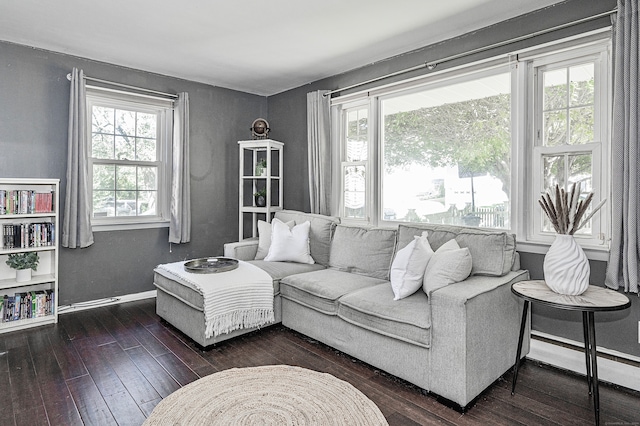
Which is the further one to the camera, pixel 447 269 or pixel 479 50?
pixel 479 50

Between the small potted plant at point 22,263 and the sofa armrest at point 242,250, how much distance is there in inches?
65.6

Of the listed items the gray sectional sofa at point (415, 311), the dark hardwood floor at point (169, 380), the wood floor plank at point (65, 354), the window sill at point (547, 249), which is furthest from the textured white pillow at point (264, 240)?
the window sill at point (547, 249)

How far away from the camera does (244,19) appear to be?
116 inches

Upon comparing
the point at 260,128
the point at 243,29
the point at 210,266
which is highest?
the point at 243,29

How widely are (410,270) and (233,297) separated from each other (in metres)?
1.33

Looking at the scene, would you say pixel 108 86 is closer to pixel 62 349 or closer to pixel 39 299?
pixel 39 299

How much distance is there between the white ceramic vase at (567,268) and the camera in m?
2.06

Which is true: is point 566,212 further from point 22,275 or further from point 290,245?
point 22,275

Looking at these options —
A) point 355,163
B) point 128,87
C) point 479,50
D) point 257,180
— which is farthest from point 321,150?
point 128,87

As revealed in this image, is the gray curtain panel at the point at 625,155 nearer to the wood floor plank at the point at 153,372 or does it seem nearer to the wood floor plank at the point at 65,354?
the wood floor plank at the point at 153,372

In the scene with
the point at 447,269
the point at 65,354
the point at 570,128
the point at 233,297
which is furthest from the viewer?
the point at 233,297

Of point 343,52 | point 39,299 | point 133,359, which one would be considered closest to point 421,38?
point 343,52

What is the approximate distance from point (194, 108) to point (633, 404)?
4646mm

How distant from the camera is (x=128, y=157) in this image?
4.15 meters
